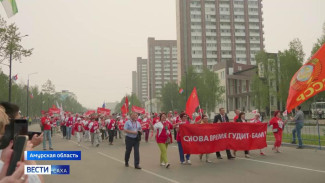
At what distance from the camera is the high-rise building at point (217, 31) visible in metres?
109

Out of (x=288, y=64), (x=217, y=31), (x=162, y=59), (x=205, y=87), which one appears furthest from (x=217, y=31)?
(x=162, y=59)

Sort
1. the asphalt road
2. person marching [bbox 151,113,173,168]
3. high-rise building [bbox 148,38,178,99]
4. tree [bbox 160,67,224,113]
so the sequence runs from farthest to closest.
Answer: high-rise building [bbox 148,38,178,99], tree [bbox 160,67,224,113], person marching [bbox 151,113,173,168], the asphalt road

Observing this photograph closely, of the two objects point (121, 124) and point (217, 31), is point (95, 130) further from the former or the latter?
point (217, 31)

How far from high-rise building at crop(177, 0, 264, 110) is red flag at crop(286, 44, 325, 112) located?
97.0 m

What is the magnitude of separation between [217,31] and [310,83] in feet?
347

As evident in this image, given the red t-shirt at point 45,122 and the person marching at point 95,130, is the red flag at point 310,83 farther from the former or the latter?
the person marching at point 95,130

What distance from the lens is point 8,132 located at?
1834mm

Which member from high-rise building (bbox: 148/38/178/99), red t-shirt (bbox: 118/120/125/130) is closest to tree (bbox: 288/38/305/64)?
red t-shirt (bbox: 118/120/125/130)

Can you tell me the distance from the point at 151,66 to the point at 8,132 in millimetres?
180888

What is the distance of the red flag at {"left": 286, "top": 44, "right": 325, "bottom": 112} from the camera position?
8.69m

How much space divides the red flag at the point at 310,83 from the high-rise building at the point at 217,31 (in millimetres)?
96975

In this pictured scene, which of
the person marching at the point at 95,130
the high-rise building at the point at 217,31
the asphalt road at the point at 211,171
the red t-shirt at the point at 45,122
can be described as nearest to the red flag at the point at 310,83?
the asphalt road at the point at 211,171

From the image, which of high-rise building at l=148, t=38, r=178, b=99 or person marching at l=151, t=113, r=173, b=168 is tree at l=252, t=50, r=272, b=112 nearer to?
person marching at l=151, t=113, r=173, b=168

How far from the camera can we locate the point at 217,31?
11119 cm
